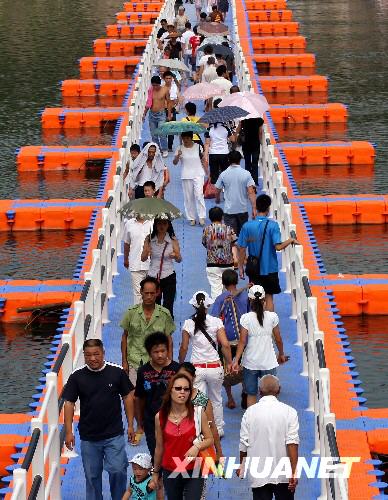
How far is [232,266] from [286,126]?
61.1ft

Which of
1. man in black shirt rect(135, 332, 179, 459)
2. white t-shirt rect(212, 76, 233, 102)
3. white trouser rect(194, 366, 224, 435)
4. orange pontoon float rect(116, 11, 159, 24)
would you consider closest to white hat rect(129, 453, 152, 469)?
man in black shirt rect(135, 332, 179, 459)

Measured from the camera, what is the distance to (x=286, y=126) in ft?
113

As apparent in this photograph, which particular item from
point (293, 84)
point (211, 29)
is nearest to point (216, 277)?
point (211, 29)

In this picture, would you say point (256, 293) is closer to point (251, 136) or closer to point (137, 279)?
point (137, 279)

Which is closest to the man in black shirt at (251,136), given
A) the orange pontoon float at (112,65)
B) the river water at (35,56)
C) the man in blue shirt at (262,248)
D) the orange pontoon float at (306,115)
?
the man in blue shirt at (262,248)

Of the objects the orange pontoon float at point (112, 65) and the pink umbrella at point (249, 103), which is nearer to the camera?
the pink umbrella at point (249, 103)

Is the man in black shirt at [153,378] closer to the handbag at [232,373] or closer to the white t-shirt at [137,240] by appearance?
the handbag at [232,373]

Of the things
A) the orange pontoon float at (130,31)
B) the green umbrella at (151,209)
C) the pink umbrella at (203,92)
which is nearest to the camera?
the green umbrella at (151,209)

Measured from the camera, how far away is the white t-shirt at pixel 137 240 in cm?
1617

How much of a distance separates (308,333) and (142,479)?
429 cm

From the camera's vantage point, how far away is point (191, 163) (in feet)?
66.3

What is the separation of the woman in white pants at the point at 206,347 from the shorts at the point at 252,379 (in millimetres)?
400

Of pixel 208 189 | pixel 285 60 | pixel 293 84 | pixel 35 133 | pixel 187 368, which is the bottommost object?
pixel 285 60

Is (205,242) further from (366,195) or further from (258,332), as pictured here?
(366,195)
